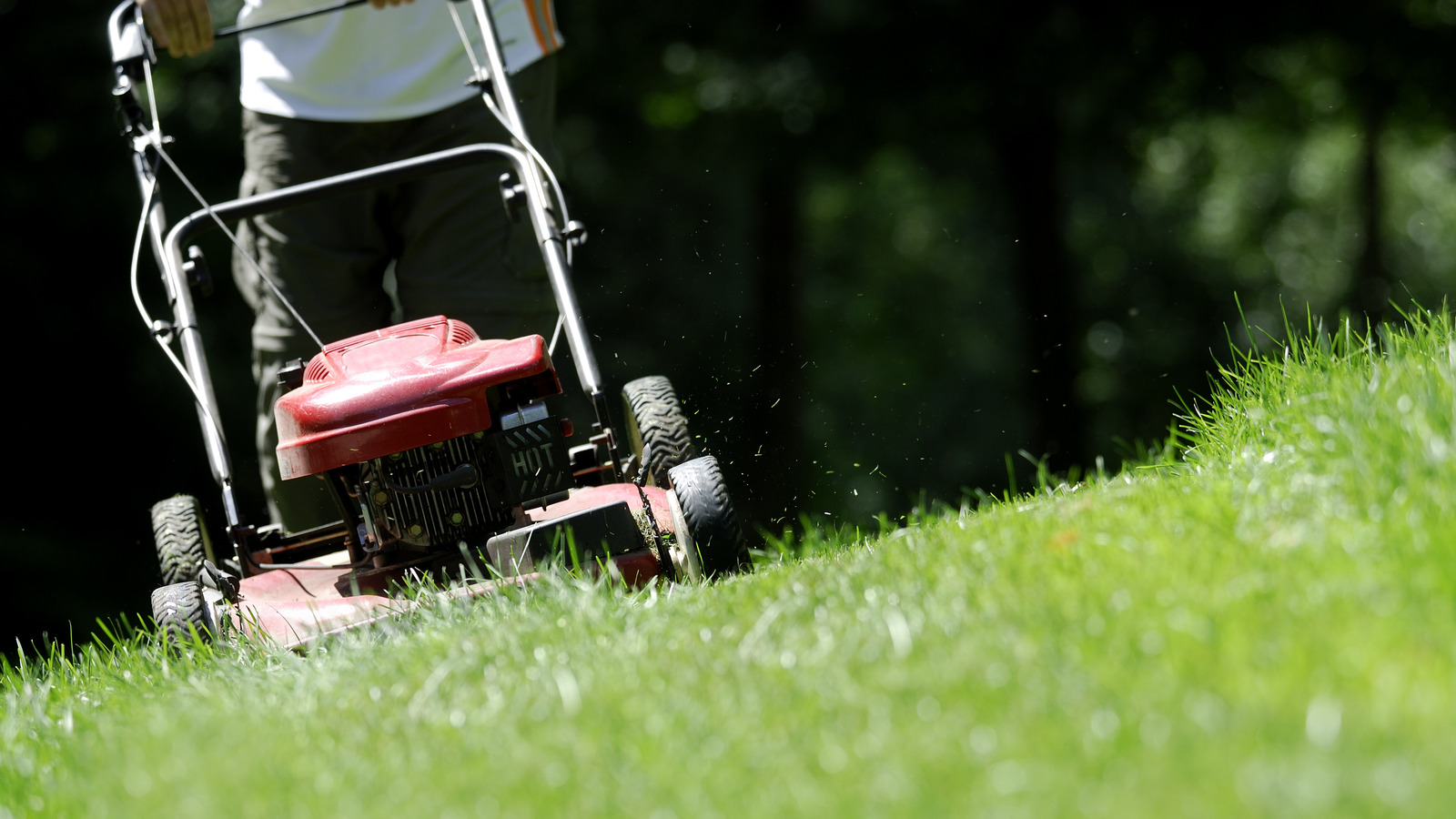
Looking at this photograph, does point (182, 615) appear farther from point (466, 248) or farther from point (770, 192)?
point (770, 192)

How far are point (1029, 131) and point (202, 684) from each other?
9789mm

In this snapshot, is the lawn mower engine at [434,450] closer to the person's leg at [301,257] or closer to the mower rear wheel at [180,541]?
the mower rear wheel at [180,541]

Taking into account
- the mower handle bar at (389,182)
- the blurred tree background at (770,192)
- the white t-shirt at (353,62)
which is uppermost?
the white t-shirt at (353,62)

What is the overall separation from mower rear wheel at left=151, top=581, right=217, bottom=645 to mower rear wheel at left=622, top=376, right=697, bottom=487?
1000 mm

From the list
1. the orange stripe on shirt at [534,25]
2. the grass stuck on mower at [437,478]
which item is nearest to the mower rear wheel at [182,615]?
the grass stuck on mower at [437,478]

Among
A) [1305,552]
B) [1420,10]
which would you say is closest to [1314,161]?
[1420,10]

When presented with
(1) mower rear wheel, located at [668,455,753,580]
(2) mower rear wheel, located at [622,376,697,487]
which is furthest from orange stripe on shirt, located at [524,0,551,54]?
(1) mower rear wheel, located at [668,455,753,580]

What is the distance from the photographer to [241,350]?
9.49 m

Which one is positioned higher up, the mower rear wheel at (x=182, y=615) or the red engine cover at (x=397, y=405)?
the red engine cover at (x=397, y=405)

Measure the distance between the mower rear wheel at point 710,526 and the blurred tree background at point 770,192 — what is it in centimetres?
282

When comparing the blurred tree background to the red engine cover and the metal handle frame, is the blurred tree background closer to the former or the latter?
the metal handle frame

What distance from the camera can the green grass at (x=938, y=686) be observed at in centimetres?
134

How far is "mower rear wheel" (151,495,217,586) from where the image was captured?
332 centimetres

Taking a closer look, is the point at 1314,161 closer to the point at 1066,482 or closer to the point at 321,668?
the point at 1066,482
